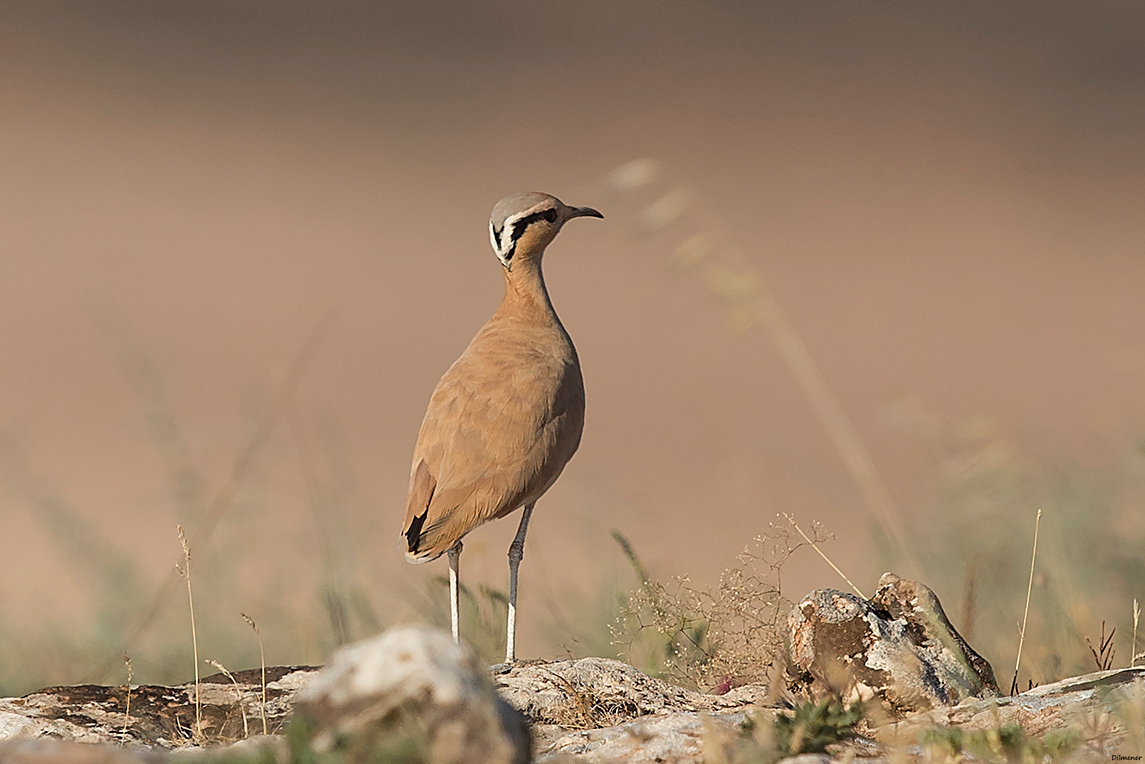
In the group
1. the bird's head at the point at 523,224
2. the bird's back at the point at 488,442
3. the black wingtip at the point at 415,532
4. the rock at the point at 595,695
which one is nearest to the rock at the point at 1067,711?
the rock at the point at 595,695

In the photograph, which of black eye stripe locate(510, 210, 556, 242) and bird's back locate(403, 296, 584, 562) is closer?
bird's back locate(403, 296, 584, 562)

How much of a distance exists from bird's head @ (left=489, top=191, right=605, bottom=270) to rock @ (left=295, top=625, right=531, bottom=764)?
3.53 m

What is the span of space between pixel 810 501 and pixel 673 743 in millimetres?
7642

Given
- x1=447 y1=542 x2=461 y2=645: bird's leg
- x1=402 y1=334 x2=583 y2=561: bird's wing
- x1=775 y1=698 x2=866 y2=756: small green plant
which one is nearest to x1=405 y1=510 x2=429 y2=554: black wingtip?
x1=402 y1=334 x2=583 y2=561: bird's wing

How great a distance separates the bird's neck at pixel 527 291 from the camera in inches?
228

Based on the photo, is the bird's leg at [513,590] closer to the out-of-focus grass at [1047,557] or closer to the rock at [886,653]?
the rock at [886,653]

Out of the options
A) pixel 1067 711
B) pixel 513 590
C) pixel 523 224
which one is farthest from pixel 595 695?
pixel 523 224

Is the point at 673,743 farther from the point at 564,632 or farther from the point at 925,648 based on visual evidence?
the point at 564,632

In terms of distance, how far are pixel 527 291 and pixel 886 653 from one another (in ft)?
8.88

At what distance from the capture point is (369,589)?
21.3 feet

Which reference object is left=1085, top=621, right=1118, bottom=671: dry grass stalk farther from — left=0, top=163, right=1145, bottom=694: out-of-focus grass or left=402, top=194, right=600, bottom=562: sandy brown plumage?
left=402, top=194, right=600, bottom=562: sandy brown plumage

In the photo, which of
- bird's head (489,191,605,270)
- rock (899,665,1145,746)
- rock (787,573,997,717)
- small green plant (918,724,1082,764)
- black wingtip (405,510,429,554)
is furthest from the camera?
bird's head (489,191,605,270)

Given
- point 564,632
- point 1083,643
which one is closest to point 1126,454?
point 1083,643

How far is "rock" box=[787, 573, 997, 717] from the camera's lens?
3516 millimetres
